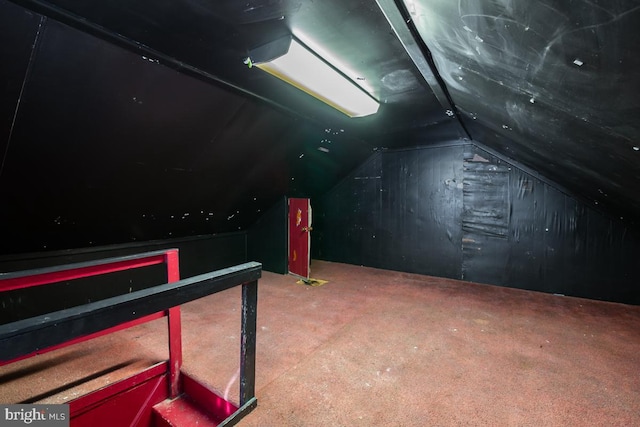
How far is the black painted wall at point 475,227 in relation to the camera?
10.6 feet

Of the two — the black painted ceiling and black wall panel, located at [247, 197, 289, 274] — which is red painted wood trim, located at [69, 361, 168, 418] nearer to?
the black painted ceiling

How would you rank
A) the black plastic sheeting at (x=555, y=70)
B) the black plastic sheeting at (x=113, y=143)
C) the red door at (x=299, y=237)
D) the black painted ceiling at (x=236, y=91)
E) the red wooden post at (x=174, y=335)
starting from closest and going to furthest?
the black plastic sheeting at (x=555, y=70), the black painted ceiling at (x=236, y=91), the black plastic sheeting at (x=113, y=143), the red wooden post at (x=174, y=335), the red door at (x=299, y=237)

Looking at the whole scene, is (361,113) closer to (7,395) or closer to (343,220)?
(343,220)

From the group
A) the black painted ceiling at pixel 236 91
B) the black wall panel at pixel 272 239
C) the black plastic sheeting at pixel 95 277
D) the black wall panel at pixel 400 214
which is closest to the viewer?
the black painted ceiling at pixel 236 91

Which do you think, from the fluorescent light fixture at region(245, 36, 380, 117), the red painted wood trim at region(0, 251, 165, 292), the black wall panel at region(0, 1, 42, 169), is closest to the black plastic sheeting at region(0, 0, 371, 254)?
the black wall panel at region(0, 1, 42, 169)

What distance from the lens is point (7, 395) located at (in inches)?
65.3

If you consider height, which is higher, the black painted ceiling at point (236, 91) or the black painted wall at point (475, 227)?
the black painted ceiling at point (236, 91)

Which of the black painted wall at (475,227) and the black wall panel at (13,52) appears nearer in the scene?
the black wall panel at (13,52)

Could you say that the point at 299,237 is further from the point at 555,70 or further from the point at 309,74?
the point at 555,70

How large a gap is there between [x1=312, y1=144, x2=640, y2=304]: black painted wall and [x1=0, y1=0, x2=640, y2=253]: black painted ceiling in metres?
0.44

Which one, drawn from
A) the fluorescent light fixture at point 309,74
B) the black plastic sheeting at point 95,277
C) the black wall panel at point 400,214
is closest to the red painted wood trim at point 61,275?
the black plastic sheeting at point 95,277

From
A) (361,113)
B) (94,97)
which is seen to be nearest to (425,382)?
(361,113)

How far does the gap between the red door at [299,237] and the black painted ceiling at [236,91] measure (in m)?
1.09

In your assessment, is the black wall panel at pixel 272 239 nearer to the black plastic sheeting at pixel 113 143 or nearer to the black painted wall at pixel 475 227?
the black plastic sheeting at pixel 113 143
